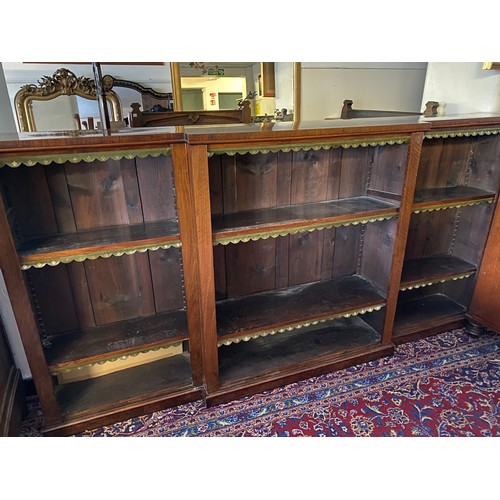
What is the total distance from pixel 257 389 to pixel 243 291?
0.47m

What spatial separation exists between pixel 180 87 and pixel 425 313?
3.05 meters

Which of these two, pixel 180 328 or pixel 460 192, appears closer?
pixel 180 328

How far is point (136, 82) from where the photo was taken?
11.7ft

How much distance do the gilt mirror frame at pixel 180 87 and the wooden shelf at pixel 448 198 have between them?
1924 mm

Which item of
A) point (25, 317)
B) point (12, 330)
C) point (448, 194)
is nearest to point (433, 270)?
point (448, 194)

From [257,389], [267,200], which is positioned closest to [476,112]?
[267,200]

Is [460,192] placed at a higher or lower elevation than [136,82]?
lower

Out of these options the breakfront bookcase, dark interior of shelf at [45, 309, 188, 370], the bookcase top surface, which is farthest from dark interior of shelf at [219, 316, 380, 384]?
the bookcase top surface

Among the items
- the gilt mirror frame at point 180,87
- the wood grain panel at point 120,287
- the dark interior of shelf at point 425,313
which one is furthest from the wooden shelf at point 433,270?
the gilt mirror frame at point 180,87

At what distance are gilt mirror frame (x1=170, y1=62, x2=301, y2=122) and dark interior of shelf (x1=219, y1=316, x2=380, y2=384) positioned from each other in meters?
2.28

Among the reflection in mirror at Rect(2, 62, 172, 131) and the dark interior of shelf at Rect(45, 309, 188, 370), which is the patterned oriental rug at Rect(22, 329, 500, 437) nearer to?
the dark interior of shelf at Rect(45, 309, 188, 370)

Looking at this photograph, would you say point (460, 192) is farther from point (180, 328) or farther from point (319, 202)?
point (180, 328)

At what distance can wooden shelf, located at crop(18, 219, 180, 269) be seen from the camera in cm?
118

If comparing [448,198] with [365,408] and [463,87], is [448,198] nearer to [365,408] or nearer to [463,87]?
[463,87]
